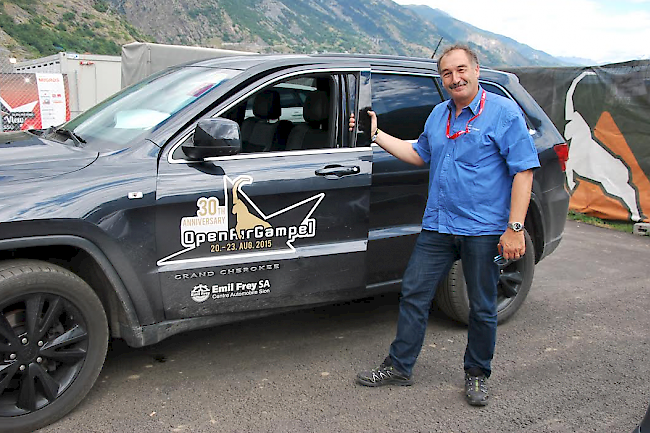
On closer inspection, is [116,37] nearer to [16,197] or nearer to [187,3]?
[187,3]

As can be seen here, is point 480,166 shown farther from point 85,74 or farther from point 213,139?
point 85,74

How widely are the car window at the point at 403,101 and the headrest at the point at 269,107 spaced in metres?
0.64

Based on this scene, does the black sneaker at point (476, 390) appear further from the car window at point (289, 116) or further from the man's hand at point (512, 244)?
the car window at point (289, 116)

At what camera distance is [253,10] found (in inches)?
5935

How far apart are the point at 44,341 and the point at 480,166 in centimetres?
232

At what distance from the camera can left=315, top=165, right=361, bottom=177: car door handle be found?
142 inches

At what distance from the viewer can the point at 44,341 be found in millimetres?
2910

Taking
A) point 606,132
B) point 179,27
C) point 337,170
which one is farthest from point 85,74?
point 179,27

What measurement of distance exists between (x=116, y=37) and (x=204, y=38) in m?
46.2

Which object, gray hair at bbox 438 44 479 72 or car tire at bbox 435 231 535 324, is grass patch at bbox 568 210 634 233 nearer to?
car tire at bbox 435 231 535 324

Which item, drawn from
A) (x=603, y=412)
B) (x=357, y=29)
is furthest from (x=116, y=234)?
(x=357, y=29)

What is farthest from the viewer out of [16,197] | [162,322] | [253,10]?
[253,10]

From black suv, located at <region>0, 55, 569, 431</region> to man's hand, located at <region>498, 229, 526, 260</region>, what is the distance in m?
0.89

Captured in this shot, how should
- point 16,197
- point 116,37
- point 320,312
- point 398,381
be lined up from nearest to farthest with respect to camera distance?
point 16,197, point 398,381, point 320,312, point 116,37
